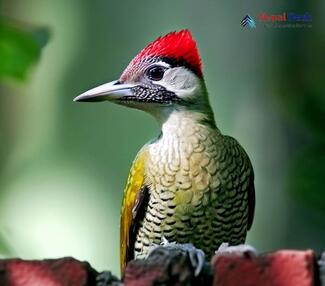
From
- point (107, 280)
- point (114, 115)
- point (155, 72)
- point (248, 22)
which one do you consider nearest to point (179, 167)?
point (155, 72)

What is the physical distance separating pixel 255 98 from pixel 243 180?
2.85 ft

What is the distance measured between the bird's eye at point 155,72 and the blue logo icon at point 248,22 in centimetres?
68

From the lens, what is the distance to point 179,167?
10.7ft

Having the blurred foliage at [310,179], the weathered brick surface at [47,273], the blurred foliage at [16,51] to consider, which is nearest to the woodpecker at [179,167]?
the blurred foliage at [310,179]

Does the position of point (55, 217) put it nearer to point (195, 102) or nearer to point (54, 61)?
point (54, 61)

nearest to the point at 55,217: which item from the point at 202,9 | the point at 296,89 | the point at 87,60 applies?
the point at 87,60

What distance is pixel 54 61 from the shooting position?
5.18 metres

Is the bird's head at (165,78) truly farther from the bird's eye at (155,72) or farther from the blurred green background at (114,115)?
the blurred green background at (114,115)

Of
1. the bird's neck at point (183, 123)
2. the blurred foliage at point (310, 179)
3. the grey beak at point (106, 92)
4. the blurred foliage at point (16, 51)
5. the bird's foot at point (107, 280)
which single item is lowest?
the bird's foot at point (107, 280)

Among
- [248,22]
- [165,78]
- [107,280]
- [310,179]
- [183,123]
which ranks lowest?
[107,280]

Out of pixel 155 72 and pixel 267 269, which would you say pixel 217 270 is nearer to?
pixel 267 269

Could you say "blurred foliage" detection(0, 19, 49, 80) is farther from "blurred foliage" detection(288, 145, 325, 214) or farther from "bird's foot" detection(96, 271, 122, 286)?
"blurred foliage" detection(288, 145, 325, 214)

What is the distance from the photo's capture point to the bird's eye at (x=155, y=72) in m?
3.29

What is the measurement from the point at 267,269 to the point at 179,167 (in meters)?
1.38
